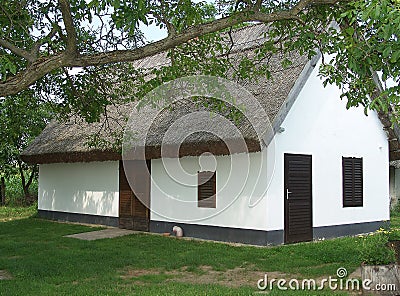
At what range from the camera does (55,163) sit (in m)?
15.4

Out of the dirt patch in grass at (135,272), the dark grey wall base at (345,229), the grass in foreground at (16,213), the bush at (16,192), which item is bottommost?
the dirt patch in grass at (135,272)

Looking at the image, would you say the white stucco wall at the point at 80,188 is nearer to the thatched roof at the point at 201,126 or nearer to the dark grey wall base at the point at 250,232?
the thatched roof at the point at 201,126

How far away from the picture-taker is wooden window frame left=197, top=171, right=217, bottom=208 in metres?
11.0

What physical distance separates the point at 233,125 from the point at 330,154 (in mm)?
2603

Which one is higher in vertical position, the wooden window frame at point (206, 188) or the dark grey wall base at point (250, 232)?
the wooden window frame at point (206, 188)

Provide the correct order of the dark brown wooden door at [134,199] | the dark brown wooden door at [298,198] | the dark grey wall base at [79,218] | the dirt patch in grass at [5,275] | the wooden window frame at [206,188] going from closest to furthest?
the dirt patch in grass at [5,275] < the dark brown wooden door at [298,198] < the wooden window frame at [206,188] < the dark brown wooden door at [134,199] < the dark grey wall base at [79,218]

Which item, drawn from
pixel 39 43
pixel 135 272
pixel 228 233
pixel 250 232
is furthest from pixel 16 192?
pixel 39 43

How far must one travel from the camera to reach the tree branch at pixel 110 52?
235 inches

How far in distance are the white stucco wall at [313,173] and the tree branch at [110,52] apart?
395 centimetres

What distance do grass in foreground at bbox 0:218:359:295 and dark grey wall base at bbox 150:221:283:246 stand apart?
405 mm

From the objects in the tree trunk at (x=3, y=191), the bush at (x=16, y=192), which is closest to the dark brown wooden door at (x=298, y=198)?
the bush at (x=16, y=192)

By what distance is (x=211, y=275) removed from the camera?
7.63 metres

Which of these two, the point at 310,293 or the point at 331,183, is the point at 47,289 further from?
the point at 331,183

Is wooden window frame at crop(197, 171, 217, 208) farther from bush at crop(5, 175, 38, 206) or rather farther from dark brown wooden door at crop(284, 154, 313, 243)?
bush at crop(5, 175, 38, 206)
